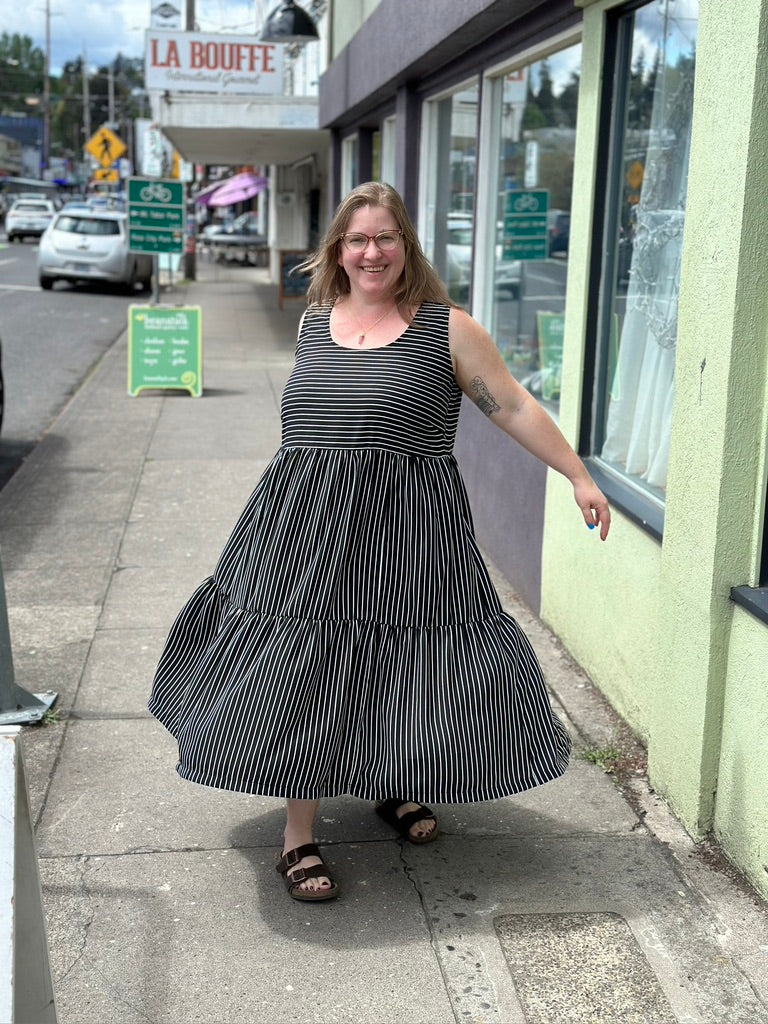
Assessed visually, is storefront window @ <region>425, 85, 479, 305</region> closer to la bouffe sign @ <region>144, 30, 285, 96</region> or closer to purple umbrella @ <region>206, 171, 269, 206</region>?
la bouffe sign @ <region>144, 30, 285, 96</region>

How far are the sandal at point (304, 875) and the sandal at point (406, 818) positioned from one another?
32 cm

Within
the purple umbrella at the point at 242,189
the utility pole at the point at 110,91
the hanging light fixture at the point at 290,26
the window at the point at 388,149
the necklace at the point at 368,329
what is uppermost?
the utility pole at the point at 110,91

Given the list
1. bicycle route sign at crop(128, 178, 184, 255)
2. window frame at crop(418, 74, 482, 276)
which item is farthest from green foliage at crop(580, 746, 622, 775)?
bicycle route sign at crop(128, 178, 184, 255)

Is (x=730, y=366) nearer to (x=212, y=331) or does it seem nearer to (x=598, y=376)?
(x=598, y=376)

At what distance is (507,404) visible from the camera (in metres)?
3.24

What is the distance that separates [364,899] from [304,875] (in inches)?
6.8

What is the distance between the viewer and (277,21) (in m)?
14.3

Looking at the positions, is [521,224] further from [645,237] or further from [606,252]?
[645,237]

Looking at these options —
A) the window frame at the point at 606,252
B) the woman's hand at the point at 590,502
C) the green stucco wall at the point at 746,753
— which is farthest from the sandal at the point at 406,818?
the window frame at the point at 606,252

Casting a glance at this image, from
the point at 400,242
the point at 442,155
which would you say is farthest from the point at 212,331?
the point at 400,242

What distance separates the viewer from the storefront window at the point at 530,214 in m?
6.61

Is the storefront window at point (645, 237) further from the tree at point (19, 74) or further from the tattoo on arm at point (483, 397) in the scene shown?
the tree at point (19, 74)

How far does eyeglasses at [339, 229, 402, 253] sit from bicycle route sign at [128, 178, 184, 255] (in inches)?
378

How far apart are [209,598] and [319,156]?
63.7ft
